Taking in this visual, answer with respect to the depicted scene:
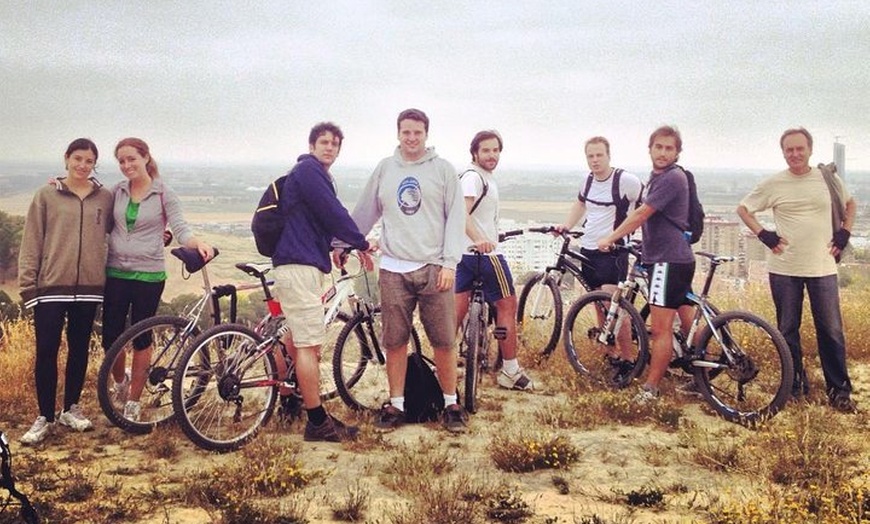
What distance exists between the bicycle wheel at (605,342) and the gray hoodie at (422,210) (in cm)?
198

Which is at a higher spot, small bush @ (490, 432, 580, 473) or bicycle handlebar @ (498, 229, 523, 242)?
bicycle handlebar @ (498, 229, 523, 242)

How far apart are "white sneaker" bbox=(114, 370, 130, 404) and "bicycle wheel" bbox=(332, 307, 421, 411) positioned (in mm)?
1585

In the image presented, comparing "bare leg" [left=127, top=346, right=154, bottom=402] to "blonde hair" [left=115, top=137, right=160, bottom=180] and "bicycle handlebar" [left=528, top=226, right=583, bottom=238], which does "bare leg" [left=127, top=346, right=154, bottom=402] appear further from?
"bicycle handlebar" [left=528, top=226, right=583, bottom=238]

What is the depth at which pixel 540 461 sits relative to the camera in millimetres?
4312

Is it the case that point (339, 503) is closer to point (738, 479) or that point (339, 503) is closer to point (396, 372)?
point (396, 372)

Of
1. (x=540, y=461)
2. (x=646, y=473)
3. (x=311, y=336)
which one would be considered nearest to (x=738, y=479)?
(x=646, y=473)

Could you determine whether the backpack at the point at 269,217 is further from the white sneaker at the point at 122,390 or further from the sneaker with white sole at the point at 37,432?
the sneaker with white sole at the point at 37,432

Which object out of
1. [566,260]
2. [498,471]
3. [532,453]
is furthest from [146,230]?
[566,260]

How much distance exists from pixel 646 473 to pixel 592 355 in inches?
106

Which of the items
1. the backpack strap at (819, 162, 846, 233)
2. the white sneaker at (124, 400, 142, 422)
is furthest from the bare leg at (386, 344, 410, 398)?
the backpack strap at (819, 162, 846, 233)

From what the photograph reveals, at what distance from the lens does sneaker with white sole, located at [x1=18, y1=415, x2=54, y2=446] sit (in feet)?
15.7

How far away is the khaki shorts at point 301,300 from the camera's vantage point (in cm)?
464

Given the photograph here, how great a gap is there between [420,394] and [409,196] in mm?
1569

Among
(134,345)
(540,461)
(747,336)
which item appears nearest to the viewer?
(540,461)
